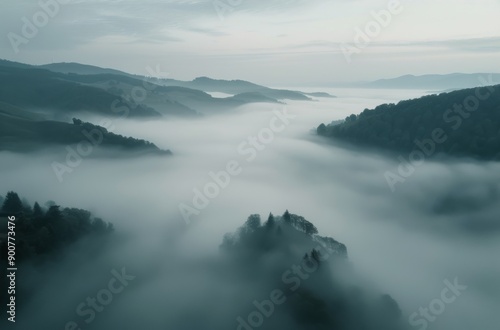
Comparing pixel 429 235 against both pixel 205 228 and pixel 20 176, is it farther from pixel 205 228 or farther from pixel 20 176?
pixel 20 176

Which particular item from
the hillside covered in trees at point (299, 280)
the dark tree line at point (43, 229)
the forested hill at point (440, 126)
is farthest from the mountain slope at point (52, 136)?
the hillside covered in trees at point (299, 280)

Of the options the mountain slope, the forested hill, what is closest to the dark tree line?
the mountain slope

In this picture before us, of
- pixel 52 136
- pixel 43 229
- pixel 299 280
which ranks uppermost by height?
pixel 52 136

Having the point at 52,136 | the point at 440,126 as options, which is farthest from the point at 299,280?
the point at 52,136

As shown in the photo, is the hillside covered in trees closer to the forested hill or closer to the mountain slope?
the forested hill

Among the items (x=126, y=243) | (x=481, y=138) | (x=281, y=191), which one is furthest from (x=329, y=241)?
(x=481, y=138)

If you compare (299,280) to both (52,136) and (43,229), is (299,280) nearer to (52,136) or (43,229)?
(43,229)
